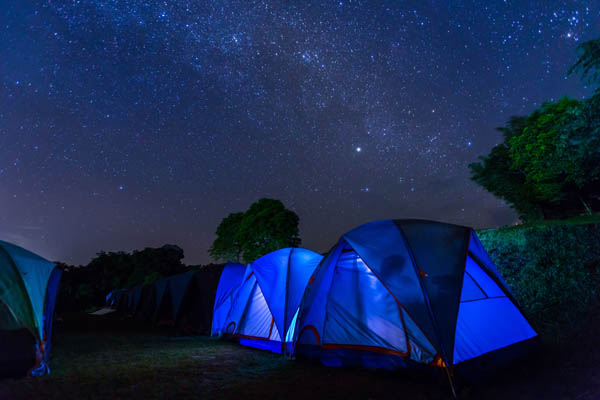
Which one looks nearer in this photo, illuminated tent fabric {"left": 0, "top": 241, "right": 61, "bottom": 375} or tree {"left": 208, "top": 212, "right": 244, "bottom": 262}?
illuminated tent fabric {"left": 0, "top": 241, "right": 61, "bottom": 375}

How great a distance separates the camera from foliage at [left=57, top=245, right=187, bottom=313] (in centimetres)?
4009

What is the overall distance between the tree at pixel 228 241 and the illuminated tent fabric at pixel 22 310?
27.8 meters

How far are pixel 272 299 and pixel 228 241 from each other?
28.6 metres

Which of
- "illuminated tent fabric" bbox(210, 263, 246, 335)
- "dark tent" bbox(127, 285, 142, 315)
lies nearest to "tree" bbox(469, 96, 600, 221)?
"illuminated tent fabric" bbox(210, 263, 246, 335)

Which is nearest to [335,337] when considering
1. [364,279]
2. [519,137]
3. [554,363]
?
[364,279]

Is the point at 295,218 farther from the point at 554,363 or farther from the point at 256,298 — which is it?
the point at 554,363

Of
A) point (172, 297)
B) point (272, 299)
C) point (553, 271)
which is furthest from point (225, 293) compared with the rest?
point (553, 271)

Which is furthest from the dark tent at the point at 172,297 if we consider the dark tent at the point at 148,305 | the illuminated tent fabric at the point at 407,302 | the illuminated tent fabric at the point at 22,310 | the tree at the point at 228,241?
the tree at the point at 228,241

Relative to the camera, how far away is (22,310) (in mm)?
4996

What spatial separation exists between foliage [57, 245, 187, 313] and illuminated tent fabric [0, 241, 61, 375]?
37.5 meters

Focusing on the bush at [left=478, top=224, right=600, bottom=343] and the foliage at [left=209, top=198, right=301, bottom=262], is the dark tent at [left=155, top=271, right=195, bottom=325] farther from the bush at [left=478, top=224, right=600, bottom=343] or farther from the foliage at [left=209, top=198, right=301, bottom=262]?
the foliage at [left=209, top=198, right=301, bottom=262]

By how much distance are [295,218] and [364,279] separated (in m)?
26.1

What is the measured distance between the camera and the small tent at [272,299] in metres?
7.19

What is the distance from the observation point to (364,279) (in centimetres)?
566
